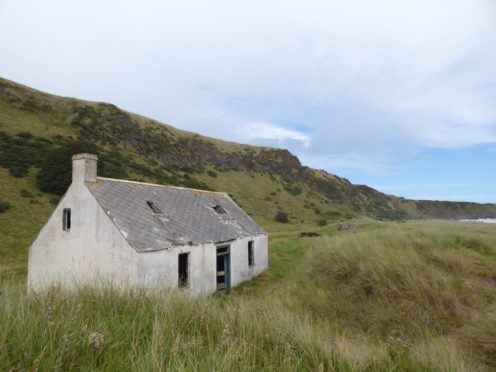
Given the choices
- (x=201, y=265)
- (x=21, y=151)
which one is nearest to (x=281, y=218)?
(x=21, y=151)

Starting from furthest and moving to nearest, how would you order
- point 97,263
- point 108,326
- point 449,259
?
point 97,263 → point 449,259 → point 108,326

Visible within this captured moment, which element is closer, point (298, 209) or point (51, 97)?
point (51, 97)

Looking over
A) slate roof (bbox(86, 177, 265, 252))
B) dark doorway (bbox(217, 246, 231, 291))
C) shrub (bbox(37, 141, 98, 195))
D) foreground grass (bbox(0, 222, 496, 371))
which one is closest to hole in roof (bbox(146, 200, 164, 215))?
slate roof (bbox(86, 177, 265, 252))

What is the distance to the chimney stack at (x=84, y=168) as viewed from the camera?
13.5 m

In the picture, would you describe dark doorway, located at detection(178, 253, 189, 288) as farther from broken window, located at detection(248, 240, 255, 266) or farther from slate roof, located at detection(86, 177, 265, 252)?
broken window, located at detection(248, 240, 255, 266)

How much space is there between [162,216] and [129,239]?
3.07 metres

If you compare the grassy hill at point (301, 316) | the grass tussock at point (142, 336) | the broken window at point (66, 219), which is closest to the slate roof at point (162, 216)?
the broken window at point (66, 219)

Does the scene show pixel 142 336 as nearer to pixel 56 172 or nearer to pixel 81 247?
pixel 81 247

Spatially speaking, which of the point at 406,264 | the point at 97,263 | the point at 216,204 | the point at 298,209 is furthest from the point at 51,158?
the point at 298,209

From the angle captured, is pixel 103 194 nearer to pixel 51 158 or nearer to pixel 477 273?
pixel 477 273

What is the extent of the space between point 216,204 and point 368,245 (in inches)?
468

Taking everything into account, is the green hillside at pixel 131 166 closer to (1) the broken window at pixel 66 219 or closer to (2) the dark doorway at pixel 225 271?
(1) the broken window at pixel 66 219

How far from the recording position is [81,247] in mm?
13086

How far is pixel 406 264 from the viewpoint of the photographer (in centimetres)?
816
